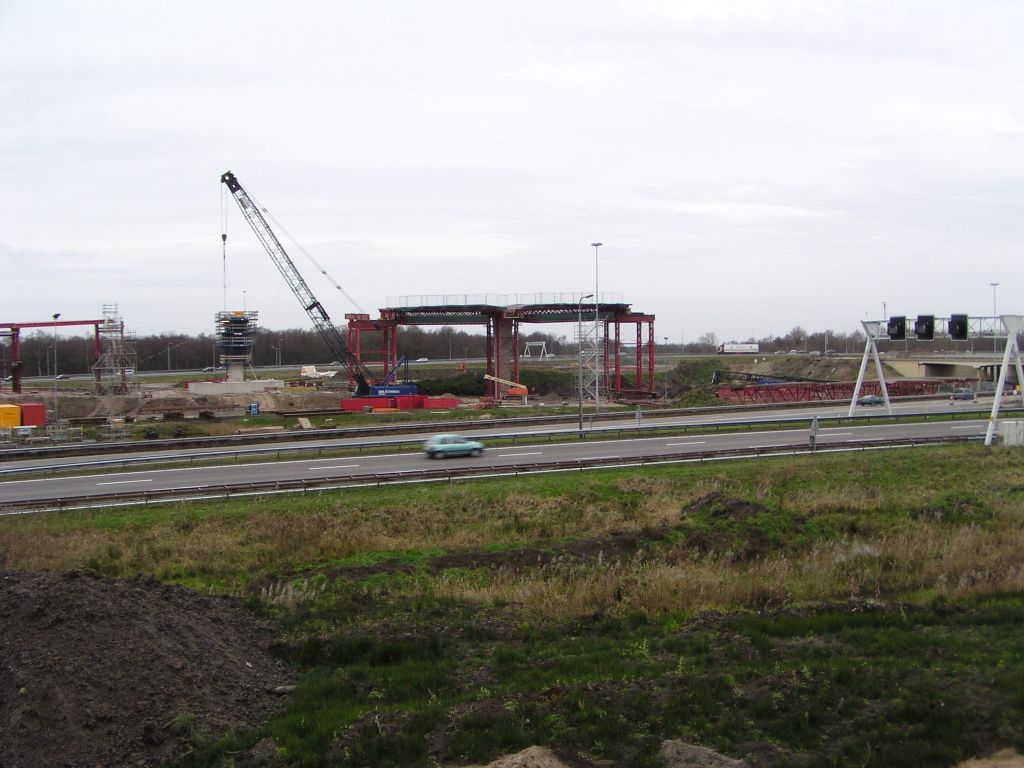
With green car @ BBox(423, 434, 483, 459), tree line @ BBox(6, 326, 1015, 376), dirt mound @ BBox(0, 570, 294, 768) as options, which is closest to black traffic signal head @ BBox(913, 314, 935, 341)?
green car @ BBox(423, 434, 483, 459)

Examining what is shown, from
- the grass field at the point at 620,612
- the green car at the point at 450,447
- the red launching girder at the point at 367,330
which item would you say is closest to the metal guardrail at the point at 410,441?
the green car at the point at 450,447

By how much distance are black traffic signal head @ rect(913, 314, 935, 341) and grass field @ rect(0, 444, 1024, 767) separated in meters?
11.0

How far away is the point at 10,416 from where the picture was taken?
44.3 m

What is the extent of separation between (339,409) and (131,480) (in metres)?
29.9

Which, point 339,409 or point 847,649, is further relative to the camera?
point 339,409

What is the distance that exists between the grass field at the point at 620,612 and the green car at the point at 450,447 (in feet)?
25.7

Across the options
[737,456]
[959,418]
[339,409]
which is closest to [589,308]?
[339,409]

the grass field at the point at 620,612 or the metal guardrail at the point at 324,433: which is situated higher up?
the metal guardrail at the point at 324,433

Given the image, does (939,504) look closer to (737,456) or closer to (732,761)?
(737,456)

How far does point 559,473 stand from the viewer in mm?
25781

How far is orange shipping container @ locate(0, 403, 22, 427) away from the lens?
4403 centimetres

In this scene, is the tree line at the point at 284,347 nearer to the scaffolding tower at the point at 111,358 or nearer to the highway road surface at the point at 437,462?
the scaffolding tower at the point at 111,358

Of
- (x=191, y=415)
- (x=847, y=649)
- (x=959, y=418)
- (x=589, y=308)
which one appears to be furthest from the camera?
(x=589, y=308)

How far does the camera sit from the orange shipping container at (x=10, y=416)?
44.0 metres
